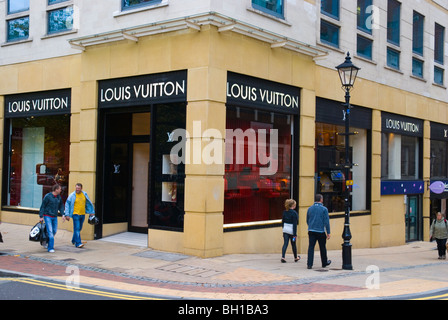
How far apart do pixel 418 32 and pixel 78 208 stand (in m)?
17.0

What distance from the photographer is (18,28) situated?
1695cm

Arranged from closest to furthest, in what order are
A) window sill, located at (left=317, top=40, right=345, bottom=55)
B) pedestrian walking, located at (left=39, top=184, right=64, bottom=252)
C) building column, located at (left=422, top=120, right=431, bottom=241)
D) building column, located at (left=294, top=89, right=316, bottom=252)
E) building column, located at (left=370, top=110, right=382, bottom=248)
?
Result: pedestrian walking, located at (left=39, top=184, right=64, bottom=252)
building column, located at (left=294, top=89, right=316, bottom=252)
window sill, located at (left=317, top=40, right=345, bottom=55)
building column, located at (left=370, top=110, right=382, bottom=248)
building column, located at (left=422, top=120, right=431, bottom=241)

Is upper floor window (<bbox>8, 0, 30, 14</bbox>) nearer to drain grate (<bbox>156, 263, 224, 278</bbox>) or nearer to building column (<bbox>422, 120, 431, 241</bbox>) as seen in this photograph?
drain grate (<bbox>156, 263, 224, 278</bbox>)

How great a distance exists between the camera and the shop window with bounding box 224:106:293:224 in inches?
514

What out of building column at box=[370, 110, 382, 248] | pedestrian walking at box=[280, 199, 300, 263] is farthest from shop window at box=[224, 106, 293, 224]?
building column at box=[370, 110, 382, 248]

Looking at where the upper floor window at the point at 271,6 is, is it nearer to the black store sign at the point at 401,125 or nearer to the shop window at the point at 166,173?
the shop window at the point at 166,173

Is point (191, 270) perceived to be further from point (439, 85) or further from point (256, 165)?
point (439, 85)

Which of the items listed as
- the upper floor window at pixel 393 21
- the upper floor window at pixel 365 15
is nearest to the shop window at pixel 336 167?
the upper floor window at pixel 365 15

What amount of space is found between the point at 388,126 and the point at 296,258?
9419mm

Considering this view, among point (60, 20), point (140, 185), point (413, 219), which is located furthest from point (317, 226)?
point (413, 219)

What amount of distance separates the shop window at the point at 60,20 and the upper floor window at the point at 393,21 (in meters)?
12.4

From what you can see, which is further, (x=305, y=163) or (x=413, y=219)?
(x=413, y=219)

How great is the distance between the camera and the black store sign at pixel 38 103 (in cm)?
1563

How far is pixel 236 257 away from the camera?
1218 centimetres
